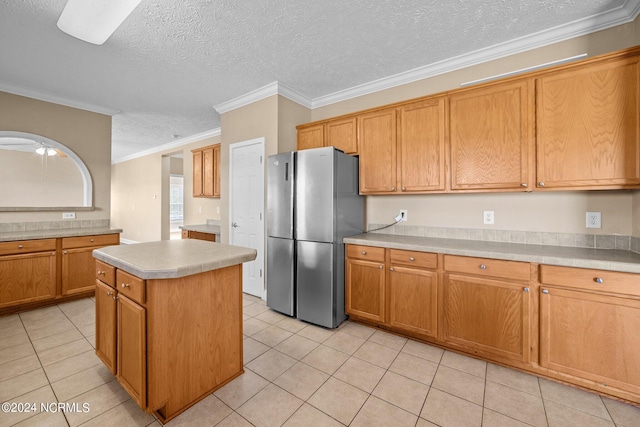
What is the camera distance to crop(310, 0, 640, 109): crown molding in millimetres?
2027

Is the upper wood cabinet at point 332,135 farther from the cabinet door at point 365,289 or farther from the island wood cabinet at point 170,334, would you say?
the island wood cabinet at point 170,334

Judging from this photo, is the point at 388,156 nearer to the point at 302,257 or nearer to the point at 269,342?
the point at 302,257

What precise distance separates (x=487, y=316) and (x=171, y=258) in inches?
91.4

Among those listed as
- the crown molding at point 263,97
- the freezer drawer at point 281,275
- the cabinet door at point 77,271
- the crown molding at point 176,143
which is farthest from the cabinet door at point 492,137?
the cabinet door at point 77,271

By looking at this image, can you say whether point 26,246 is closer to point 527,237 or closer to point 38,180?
point 38,180

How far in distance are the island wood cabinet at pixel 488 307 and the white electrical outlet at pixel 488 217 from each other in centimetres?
65

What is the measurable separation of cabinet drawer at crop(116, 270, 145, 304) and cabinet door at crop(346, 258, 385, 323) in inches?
71.6

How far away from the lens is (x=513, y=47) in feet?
7.93

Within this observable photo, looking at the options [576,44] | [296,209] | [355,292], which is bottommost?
[355,292]

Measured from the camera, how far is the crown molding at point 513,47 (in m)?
2.03

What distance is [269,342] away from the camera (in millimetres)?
2430

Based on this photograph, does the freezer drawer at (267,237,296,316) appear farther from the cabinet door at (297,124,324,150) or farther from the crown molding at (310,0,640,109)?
the crown molding at (310,0,640,109)

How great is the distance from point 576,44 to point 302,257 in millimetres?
3063

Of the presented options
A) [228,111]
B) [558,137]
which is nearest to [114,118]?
[228,111]
